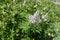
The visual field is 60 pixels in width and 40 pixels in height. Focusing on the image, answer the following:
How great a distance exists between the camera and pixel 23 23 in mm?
2295

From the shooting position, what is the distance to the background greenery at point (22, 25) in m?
2.23

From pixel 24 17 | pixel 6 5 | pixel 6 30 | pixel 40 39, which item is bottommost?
pixel 40 39

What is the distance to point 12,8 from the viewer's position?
7.88ft

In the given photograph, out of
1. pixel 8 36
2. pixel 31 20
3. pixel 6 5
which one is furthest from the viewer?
pixel 6 5

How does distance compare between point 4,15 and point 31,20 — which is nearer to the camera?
point 31,20

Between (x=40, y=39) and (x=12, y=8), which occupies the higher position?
(x=12, y=8)

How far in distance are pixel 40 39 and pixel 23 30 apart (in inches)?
11.7

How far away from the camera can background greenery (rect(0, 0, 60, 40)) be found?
7.30 feet

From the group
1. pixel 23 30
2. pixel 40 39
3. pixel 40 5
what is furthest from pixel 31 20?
pixel 40 5

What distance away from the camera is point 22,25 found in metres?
2.26

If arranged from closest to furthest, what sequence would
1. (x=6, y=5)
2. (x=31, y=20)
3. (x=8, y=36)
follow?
(x=31, y=20) → (x=8, y=36) → (x=6, y=5)

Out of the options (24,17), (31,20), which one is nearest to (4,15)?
(24,17)

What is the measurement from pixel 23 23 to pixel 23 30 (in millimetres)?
115

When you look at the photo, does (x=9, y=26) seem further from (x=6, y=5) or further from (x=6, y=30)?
(x=6, y=5)
